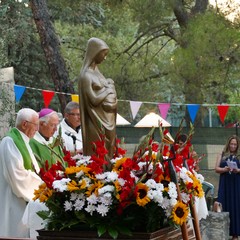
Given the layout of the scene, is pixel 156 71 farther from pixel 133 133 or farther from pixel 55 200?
pixel 55 200

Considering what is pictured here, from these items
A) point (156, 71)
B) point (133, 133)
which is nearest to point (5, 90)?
point (133, 133)

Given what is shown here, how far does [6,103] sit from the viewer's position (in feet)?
45.5

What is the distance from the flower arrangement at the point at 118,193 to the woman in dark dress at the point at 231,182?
8448 mm

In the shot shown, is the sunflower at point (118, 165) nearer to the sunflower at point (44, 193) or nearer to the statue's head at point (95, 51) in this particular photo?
the sunflower at point (44, 193)

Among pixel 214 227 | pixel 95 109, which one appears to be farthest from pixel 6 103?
pixel 95 109

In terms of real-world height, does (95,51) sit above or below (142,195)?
above

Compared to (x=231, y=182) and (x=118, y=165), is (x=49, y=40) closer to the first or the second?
(x=231, y=182)

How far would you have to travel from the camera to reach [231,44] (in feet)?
69.5

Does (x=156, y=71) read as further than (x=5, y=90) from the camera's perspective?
Yes

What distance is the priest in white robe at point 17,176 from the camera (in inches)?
326

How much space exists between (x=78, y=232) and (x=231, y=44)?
15642 millimetres

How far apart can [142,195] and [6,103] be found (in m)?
8.21

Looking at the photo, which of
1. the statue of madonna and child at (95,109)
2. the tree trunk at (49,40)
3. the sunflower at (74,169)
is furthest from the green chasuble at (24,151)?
the tree trunk at (49,40)

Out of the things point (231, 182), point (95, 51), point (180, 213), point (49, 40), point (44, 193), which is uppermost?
point (49, 40)
